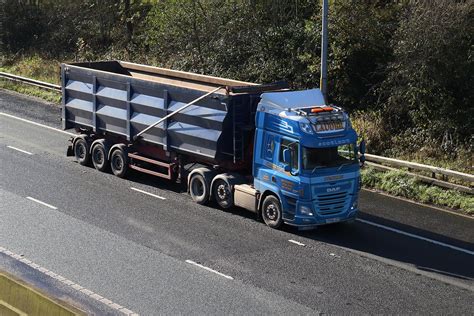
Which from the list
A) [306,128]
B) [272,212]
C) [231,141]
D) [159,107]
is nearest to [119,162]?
[159,107]

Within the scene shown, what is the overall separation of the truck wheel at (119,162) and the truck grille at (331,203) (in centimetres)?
A: 585

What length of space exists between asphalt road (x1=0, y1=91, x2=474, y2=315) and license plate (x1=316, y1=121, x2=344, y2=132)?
7.05ft

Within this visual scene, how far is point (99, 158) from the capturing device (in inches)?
808

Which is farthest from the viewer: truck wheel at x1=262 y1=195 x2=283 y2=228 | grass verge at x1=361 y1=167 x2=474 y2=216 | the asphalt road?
grass verge at x1=361 y1=167 x2=474 y2=216

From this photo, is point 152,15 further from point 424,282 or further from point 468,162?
point 424,282

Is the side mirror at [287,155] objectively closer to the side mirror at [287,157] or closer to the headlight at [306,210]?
the side mirror at [287,157]

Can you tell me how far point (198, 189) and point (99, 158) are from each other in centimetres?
375

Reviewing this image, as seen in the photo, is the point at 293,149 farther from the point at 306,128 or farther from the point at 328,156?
the point at 328,156

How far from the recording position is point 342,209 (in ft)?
53.0

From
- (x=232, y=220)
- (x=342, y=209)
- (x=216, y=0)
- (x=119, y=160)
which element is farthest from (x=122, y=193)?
(x=216, y=0)

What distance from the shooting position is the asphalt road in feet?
41.2

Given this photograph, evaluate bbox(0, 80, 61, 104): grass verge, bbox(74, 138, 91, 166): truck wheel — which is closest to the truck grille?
bbox(74, 138, 91, 166): truck wheel

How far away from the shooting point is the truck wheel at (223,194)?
17172 mm

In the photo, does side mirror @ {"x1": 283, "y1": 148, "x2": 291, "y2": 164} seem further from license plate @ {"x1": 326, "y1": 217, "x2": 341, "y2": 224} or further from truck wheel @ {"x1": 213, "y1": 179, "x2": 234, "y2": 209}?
truck wheel @ {"x1": 213, "y1": 179, "x2": 234, "y2": 209}
